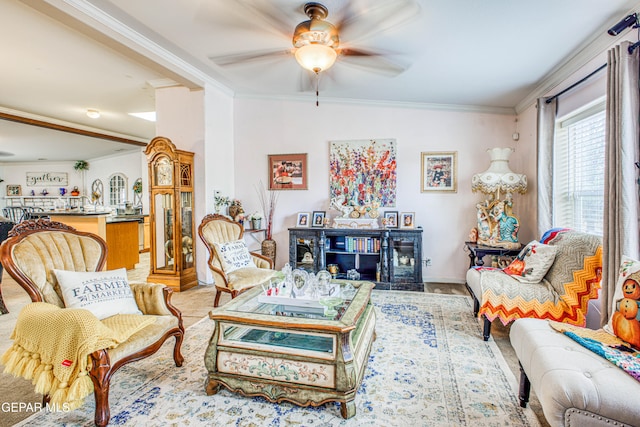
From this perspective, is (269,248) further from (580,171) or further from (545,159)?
(580,171)

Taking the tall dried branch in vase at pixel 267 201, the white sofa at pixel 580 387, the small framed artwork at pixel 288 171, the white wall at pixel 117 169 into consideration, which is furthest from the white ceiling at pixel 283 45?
the white wall at pixel 117 169

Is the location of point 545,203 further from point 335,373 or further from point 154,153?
point 154,153

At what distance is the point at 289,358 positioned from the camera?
76.4 inches

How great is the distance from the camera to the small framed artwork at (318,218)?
4.96 metres

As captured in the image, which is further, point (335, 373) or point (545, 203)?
point (545, 203)

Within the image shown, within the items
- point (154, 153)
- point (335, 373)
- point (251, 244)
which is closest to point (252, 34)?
point (154, 153)

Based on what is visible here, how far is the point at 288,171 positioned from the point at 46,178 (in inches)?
400

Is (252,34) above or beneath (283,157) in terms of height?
above

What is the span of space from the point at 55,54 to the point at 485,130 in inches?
207

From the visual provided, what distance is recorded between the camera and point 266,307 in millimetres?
2465

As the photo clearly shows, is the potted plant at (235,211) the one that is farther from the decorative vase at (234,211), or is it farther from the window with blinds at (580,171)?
the window with blinds at (580,171)

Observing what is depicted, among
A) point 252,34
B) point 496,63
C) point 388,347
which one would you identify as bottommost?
point 388,347

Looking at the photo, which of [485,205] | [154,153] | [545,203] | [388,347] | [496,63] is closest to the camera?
[388,347]

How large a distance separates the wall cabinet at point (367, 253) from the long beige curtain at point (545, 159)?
4.51 ft
